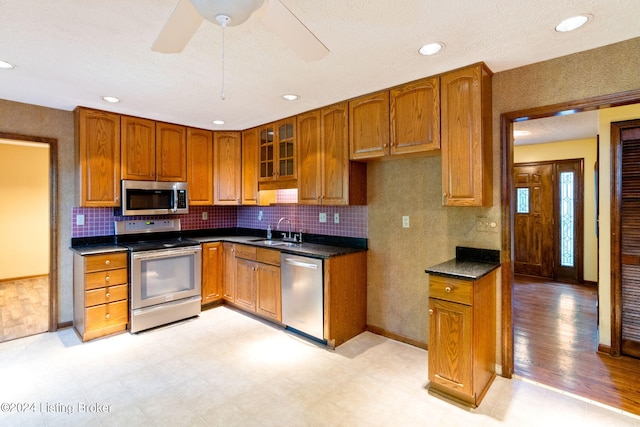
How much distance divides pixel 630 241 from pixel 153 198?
4.86 m

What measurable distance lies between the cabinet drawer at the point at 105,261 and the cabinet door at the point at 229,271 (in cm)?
117

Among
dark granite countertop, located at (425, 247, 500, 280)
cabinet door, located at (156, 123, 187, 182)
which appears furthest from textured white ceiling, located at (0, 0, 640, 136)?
dark granite countertop, located at (425, 247, 500, 280)

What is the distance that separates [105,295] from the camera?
328 centimetres

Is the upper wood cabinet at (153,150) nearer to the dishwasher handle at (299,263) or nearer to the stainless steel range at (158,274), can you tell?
the stainless steel range at (158,274)

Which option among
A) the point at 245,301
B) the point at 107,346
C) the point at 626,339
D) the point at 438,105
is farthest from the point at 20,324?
the point at 626,339

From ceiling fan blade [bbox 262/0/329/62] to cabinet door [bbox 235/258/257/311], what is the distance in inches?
107

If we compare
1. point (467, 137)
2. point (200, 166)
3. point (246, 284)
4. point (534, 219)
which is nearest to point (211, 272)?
point (246, 284)

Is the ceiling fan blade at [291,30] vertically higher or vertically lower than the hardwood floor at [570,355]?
higher

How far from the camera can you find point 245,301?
3928 millimetres

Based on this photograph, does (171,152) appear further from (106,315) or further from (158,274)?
(106,315)

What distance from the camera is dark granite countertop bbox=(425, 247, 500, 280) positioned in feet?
7.22

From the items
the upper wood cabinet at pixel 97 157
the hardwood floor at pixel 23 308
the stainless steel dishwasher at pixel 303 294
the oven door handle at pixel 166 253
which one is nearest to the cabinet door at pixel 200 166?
the oven door handle at pixel 166 253

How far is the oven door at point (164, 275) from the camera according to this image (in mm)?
3402

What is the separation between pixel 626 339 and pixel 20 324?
6092 millimetres
